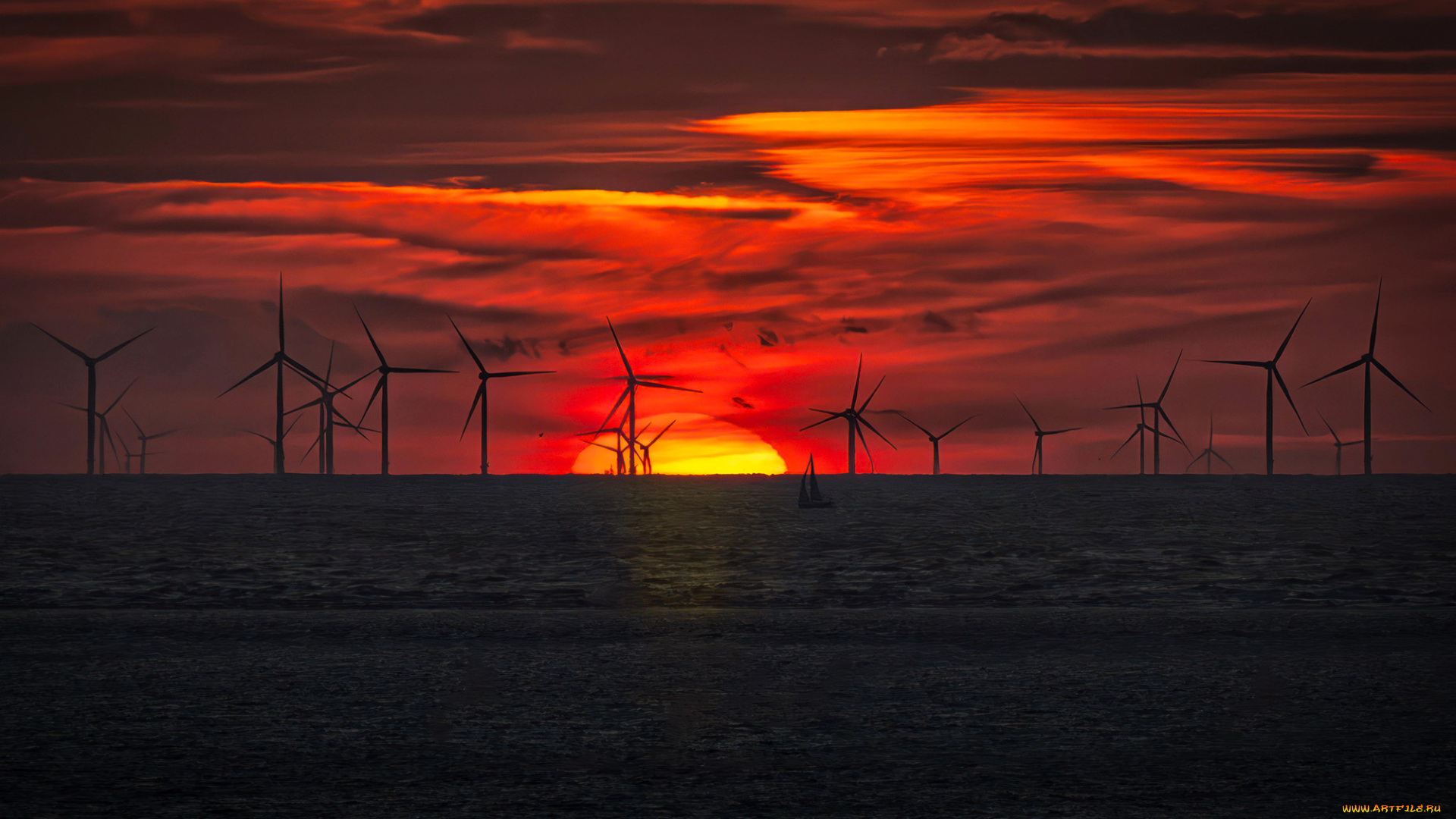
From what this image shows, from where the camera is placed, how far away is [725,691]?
60.2ft

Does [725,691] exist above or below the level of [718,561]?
above

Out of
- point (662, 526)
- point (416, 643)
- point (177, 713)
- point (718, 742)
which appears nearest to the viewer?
point (718, 742)

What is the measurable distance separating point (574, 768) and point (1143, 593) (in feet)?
82.0

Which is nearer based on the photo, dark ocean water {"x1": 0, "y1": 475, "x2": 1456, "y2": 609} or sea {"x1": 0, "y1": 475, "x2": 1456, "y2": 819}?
sea {"x1": 0, "y1": 475, "x2": 1456, "y2": 819}

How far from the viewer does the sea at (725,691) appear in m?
12.6

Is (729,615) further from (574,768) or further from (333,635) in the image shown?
(574,768)

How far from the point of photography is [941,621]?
27641 millimetres

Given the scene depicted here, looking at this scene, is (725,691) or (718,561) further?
(718,561)

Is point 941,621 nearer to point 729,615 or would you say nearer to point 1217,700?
point 729,615

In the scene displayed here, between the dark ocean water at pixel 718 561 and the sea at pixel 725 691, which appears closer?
the sea at pixel 725 691

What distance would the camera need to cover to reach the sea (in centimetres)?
1262

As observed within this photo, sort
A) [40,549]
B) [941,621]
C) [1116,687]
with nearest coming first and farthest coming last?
[1116,687], [941,621], [40,549]

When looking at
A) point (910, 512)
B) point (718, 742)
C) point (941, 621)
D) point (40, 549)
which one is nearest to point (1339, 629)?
point (941, 621)

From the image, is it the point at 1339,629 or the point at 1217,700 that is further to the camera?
the point at 1339,629
